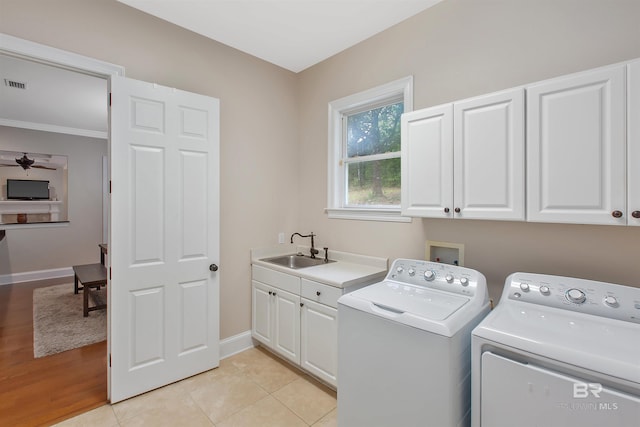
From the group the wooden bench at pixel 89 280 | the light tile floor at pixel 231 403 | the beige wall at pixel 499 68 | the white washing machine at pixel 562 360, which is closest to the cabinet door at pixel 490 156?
the beige wall at pixel 499 68

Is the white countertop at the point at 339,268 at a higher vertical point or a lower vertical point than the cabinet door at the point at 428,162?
lower

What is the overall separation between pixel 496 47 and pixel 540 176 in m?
0.99

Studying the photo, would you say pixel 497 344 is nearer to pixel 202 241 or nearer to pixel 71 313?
pixel 202 241

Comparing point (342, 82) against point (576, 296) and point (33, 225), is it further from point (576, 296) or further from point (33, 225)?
point (33, 225)

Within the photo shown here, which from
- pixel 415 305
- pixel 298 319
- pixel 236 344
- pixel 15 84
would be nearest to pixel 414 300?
pixel 415 305

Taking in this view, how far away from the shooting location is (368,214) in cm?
270

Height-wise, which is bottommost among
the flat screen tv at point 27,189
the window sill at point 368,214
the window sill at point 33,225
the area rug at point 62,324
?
the area rug at point 62,324

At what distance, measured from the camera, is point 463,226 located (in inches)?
83.2

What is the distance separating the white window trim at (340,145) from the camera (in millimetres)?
2449

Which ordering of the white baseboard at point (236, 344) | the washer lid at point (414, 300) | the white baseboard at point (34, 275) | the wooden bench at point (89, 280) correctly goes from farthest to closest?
the white baseboard at point (34, 275), the wooden bench at point (89, 280), the white baseboard at point (236, 344), the washer lid at point (414, 300)

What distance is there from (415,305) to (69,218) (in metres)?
6.57

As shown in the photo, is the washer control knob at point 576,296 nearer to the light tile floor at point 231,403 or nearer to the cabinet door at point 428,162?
the cabinet door at point 428,162

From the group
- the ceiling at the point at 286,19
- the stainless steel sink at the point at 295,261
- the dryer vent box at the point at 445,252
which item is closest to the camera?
the dryer vent box at the point at 445,252

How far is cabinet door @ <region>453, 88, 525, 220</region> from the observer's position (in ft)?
5.19
